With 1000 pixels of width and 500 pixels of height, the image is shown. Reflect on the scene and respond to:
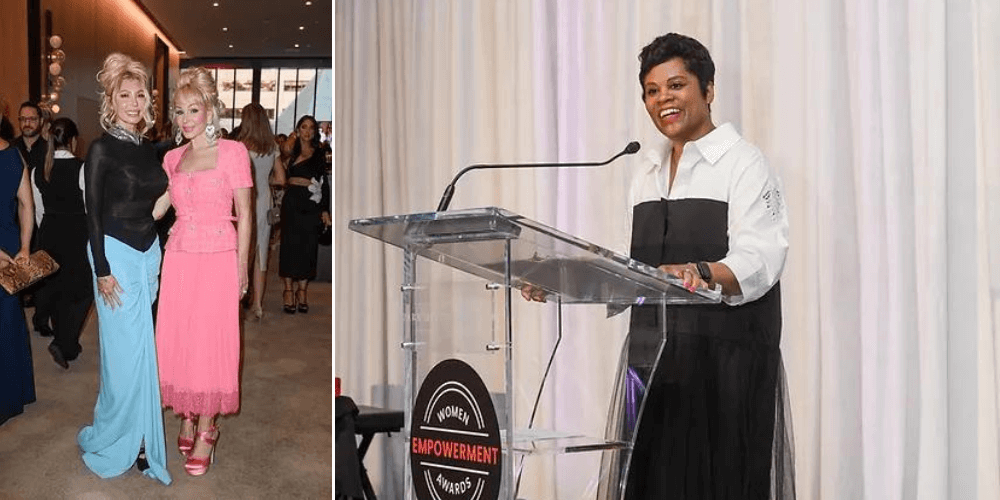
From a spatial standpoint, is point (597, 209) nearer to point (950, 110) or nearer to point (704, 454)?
point (704, 454)

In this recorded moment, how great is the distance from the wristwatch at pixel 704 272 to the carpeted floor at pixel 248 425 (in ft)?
6.47

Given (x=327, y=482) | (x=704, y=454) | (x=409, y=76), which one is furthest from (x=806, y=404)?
(x=409, y=76)

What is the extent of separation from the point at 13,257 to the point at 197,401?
84cm

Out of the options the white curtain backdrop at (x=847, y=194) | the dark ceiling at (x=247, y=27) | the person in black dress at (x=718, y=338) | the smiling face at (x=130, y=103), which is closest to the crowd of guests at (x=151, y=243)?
the smiling face at (x=130, y=103)

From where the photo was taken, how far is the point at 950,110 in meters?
2.48

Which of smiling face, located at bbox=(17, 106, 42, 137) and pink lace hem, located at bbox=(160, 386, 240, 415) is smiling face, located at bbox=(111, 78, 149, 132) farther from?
pink lace hem, located at bbox=(160, 386, 240, 415)

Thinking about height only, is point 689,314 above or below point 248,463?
above

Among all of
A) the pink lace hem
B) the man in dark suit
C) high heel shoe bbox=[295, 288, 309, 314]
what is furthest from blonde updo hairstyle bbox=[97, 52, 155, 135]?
the pink lace hem

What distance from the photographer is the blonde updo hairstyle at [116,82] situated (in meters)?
3.76

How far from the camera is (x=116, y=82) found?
378 centimetres

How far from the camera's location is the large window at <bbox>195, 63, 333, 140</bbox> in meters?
3.86

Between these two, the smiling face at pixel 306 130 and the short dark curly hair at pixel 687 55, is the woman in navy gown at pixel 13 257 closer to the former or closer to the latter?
the smiling face at pixel 306 130

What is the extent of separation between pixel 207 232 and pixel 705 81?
1.85m

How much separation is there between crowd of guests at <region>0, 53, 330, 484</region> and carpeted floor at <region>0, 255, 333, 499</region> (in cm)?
5
